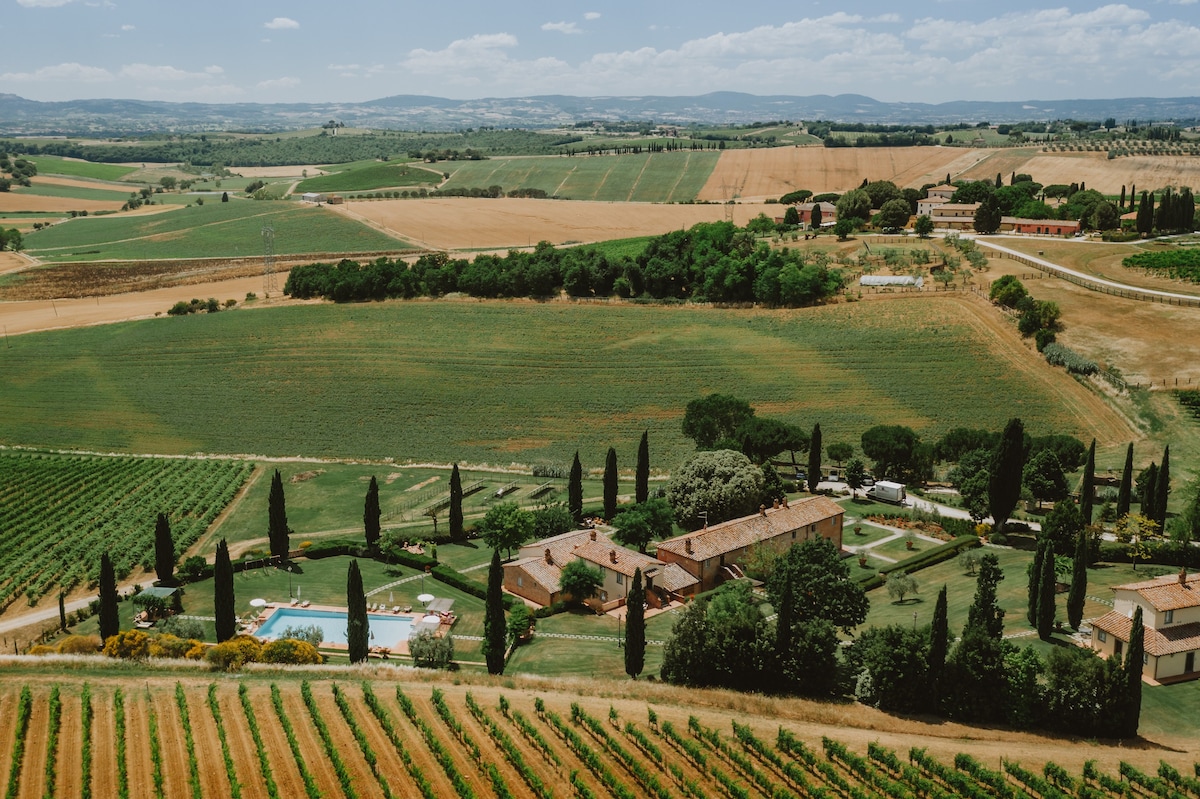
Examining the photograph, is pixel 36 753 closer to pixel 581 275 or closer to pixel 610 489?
pixel 610 489

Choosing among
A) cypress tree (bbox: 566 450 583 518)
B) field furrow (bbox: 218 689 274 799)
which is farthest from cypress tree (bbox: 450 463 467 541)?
field furrow (bbox: 218 689 274 799)

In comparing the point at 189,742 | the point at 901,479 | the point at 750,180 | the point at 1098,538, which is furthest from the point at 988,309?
the point at 750,180

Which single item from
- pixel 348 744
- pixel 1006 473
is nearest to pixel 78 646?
pixel 348 744

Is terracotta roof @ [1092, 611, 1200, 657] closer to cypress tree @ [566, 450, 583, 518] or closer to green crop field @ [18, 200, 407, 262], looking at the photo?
cypress tree @ [566, 450, 583, 518]

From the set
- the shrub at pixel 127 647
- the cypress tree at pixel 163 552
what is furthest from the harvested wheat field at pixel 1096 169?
the shrub at pixel 127 647

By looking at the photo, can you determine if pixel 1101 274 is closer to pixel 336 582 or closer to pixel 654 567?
pixel 654 567

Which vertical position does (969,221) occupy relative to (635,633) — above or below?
above

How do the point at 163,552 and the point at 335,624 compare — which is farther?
the point at 163,552
